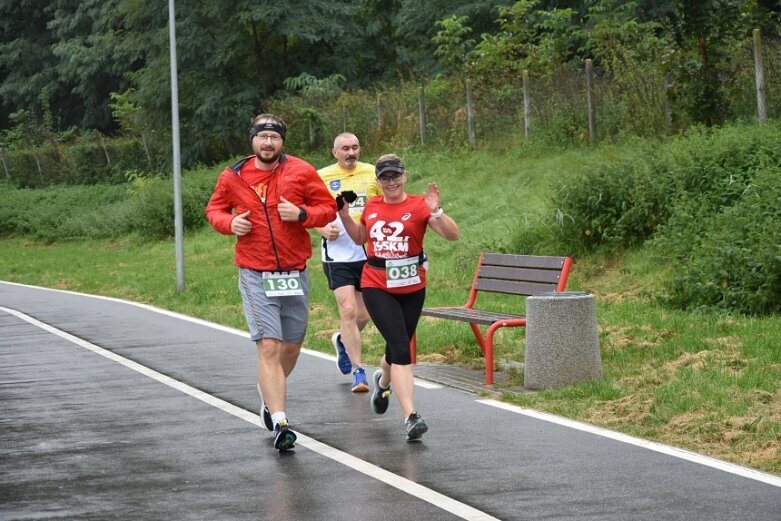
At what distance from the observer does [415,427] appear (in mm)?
8758

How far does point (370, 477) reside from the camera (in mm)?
7828

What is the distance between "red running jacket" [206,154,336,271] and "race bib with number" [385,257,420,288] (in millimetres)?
538

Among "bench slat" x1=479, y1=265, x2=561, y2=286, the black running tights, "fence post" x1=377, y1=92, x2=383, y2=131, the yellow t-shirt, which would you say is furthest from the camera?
"fence post" x1=377, y1=92, x2=383, y2=131

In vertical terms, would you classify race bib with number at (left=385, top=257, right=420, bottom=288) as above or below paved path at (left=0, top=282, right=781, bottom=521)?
above

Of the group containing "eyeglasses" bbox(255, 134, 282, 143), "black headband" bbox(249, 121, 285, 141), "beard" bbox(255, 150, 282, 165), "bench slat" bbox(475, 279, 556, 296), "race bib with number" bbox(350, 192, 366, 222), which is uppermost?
"black headband" bbox(249, 121, 285, 141)

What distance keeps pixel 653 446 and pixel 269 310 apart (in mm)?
2431

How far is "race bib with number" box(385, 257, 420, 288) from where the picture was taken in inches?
365

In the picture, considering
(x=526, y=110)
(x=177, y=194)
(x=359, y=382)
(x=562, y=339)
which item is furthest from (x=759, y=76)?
(x=359, y=382)

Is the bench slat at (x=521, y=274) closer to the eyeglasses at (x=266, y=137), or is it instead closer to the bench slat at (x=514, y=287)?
the bench slat at (x=514, y=287)

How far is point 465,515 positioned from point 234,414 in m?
3.74

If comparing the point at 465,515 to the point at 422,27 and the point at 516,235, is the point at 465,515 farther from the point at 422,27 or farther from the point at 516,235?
the point at 422,27

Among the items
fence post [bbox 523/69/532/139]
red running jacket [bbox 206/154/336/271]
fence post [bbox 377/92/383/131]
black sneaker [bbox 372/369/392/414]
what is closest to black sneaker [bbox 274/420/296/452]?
red running jacket [bbox 206/154/336/271]

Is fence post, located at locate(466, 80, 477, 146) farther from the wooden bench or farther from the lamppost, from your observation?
the wooden bench

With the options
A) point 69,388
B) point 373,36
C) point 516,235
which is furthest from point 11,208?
point 69,388
